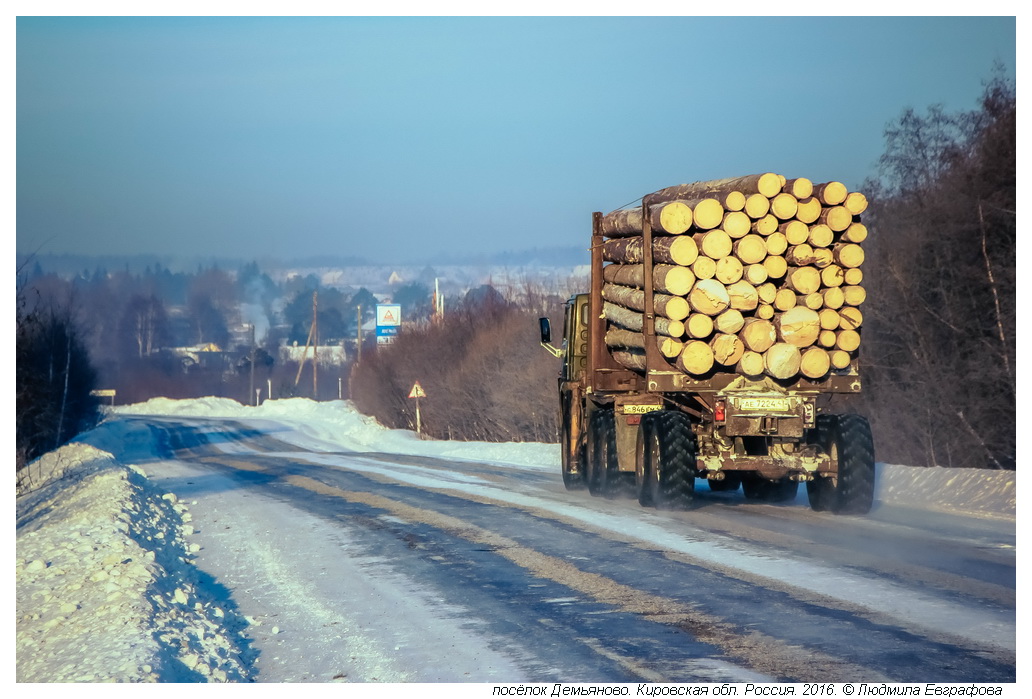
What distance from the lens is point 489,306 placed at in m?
49.5

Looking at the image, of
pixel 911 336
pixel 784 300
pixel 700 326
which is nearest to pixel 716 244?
pixel 700 326

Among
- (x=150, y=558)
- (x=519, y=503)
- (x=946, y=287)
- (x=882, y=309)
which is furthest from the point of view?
(x=882, y=309)

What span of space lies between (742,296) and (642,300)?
1.72 metres

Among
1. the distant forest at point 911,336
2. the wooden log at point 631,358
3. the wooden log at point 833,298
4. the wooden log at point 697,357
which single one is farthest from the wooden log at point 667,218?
the distant forest at point 911,336

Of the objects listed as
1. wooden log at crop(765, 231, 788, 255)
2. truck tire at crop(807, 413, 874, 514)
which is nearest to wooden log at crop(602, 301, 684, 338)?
wooden log at crop(765, 231, 788, 255)

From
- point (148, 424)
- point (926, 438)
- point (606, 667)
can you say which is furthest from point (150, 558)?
point (148, 424)

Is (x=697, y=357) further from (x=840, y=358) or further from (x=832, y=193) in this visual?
(x=832, y=193)

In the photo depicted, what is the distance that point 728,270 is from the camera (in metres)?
13.8

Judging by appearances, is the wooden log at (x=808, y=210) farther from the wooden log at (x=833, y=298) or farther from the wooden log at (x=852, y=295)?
the wooden log at (x=852, y=295)

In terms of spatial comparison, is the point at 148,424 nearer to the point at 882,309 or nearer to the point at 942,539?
the point at 882,309

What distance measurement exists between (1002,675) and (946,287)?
21.0 meters

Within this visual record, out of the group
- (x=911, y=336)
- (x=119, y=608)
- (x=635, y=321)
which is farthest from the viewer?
(x=911, y=336)

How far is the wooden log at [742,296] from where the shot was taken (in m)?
13.8

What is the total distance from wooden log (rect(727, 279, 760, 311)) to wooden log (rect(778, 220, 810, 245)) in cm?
80
